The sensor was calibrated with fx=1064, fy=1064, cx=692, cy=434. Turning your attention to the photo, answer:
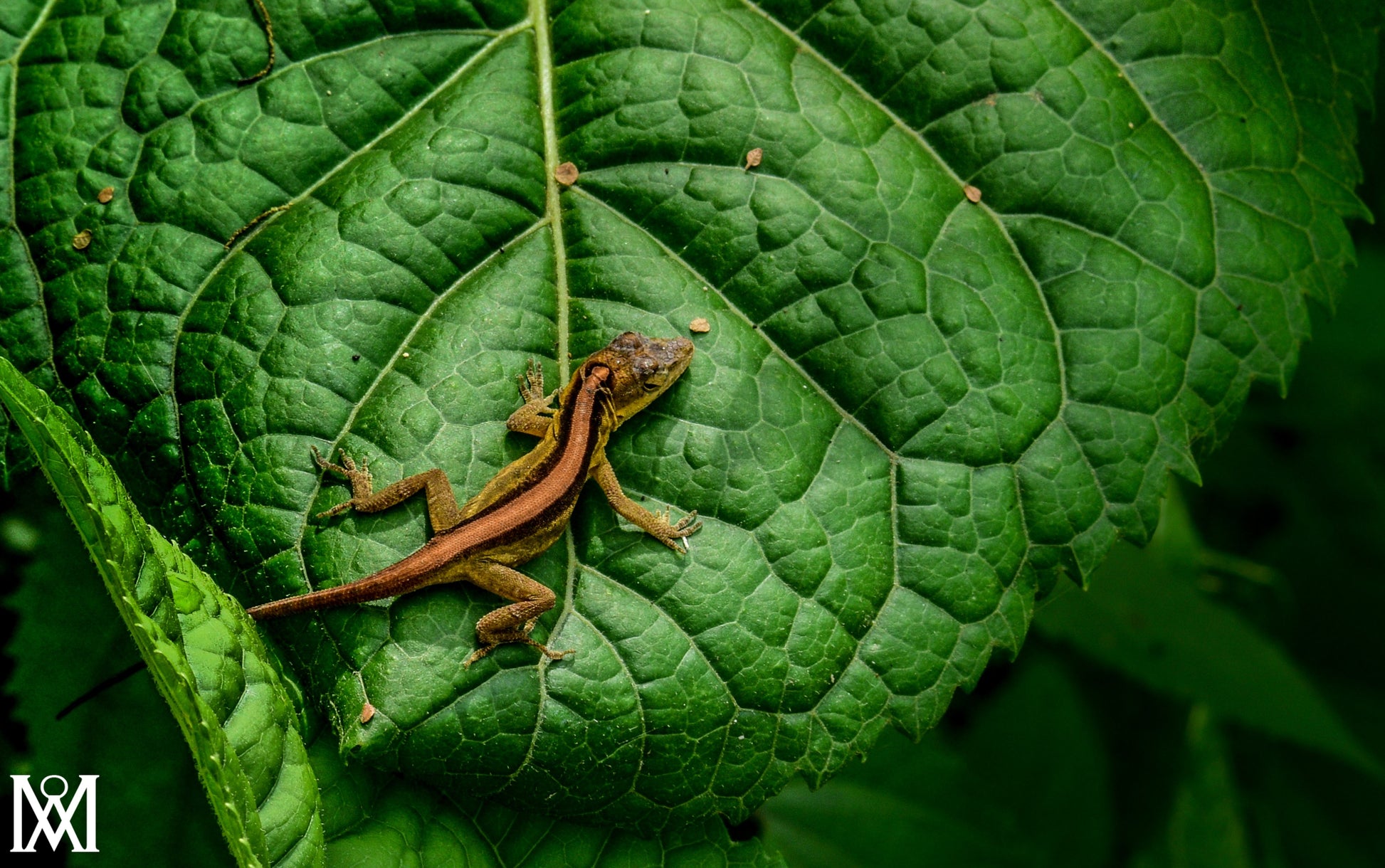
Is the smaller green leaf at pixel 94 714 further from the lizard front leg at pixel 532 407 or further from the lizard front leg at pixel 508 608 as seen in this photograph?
the lizard front leg at pixel 532 407

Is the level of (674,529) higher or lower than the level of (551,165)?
lower

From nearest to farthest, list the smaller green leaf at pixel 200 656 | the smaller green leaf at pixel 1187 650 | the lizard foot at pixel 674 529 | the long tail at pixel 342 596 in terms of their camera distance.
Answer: the smaller green leaf at pixel 200 656, the long tail at pixel 342 596, the lizard foot at pixel 674 529, the smaller green leaf at pixel 1187 650

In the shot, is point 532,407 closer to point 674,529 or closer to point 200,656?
point 674,529

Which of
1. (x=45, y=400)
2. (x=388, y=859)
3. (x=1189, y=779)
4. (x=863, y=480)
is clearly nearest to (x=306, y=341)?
(x=45, y=400)

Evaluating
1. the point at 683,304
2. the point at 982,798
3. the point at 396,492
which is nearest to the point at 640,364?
the point at 683,304

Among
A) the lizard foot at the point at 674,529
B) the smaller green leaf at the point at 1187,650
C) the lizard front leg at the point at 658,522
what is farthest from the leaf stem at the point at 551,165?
the smaller green leaf at the point at 1187,650

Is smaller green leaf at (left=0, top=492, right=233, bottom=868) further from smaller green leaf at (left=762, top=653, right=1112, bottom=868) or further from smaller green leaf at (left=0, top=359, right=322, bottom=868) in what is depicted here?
smaller green leaf at (left=762, top=653, right=1112, bottom=868)
